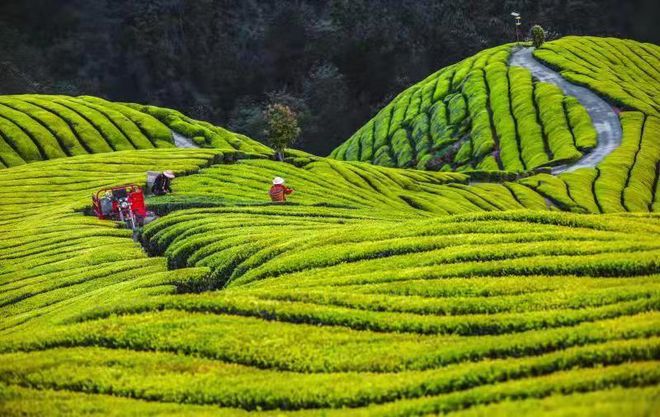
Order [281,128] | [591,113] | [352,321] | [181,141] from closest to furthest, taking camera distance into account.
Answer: [352,321]
[281,128]
[181,141]
[591,113]

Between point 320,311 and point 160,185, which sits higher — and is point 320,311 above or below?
above

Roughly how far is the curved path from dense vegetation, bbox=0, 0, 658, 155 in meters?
34.3

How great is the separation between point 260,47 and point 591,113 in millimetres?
98892

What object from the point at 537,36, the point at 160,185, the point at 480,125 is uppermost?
the point at 537,36

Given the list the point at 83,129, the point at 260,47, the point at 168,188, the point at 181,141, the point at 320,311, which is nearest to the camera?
the point at 320,311

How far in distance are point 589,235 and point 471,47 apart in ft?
599

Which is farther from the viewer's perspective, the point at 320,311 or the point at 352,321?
the point at 320,311

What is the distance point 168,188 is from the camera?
159 feet

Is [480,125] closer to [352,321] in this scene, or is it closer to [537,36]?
[537,36]

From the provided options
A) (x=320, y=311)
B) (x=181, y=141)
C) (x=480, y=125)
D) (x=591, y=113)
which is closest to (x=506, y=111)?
(x=480, y=125)

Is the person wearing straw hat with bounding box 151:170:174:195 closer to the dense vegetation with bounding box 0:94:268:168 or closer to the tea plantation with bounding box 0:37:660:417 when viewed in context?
the tea plantation with bounding box 0:37:660:417

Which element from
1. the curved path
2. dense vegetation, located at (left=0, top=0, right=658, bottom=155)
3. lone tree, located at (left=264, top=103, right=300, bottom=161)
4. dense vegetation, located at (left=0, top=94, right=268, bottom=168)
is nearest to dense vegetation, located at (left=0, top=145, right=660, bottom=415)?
lone tree, located at (left=264, top=103, right=300, bottom=161)

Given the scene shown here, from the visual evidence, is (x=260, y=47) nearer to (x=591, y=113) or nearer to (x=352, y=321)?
(x=591, y=113)

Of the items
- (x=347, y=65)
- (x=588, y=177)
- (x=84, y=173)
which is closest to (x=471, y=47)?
(x=347, y=65)
